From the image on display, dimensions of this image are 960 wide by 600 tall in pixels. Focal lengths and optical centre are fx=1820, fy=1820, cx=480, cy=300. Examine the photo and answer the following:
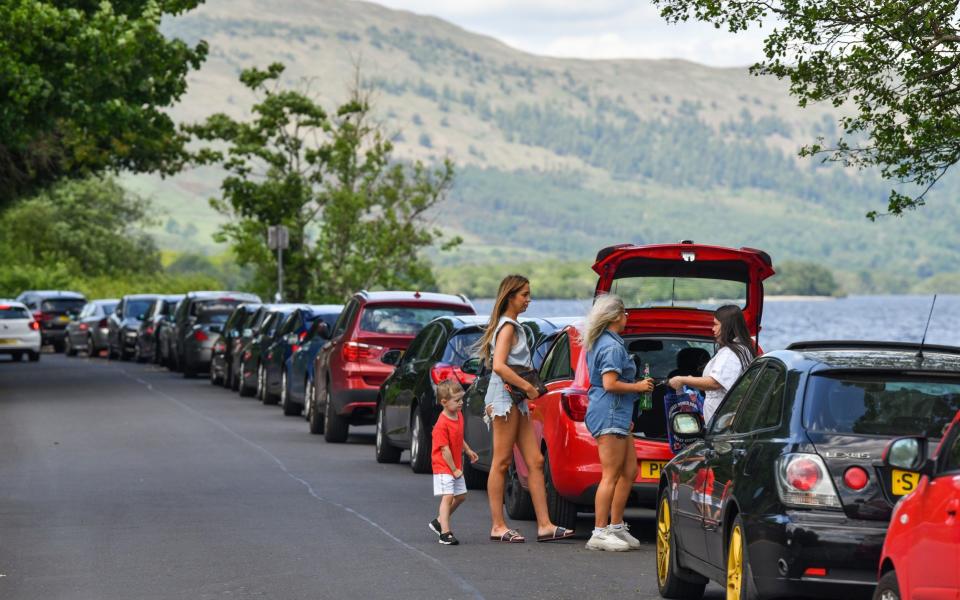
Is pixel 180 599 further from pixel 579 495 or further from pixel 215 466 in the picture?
pixel 215 466

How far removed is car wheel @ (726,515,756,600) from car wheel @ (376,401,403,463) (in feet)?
34.4

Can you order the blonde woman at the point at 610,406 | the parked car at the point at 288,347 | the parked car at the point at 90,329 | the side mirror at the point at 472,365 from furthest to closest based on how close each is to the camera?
the parked car at the point at 90,329 → the parked car at the point at 288,347 → the side mirror at the point at 472,365 → the blonde woman at the point at 610,406

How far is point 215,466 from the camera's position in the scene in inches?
715

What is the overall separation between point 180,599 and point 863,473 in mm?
3910

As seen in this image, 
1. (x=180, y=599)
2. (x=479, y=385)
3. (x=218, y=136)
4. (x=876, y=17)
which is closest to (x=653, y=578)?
(x=180, y=599)

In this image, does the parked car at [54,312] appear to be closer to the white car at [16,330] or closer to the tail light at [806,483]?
the white car at [16,330]

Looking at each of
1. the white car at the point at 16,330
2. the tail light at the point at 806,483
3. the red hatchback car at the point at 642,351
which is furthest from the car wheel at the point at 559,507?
the white car at the point at 16,330

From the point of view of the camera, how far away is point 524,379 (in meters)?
12.5

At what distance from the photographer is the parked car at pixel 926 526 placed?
19.9 feet

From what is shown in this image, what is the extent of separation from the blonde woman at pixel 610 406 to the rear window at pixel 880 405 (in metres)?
3.73

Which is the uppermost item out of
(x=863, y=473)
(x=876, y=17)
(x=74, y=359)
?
(x=876, y=17)

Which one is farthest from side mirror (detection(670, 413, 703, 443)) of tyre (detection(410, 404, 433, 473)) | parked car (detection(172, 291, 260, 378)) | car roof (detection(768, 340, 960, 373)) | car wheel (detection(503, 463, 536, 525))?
parked car (detection(172, 291, 260, 378))

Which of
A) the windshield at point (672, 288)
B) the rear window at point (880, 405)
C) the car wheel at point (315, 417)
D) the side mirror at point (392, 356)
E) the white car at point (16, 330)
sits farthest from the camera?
the white car at point (16, 330)

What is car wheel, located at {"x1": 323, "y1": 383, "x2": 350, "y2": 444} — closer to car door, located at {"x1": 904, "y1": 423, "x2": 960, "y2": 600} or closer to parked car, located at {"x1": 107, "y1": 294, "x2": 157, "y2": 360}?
car door, located at {"x1": 904, "y1": 423, "x2": 960, "y2": 600}
